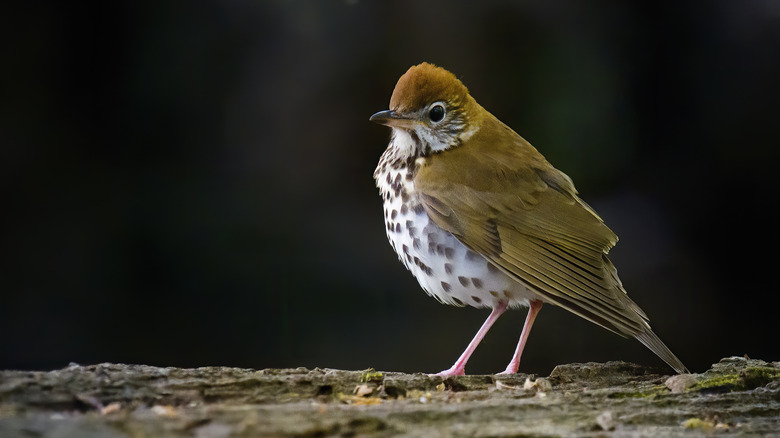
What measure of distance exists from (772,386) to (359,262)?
2.01 metres

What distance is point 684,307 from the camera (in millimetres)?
3828

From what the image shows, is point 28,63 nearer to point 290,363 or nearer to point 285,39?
point 285,39

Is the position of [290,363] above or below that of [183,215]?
below

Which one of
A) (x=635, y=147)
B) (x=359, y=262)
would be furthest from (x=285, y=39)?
(x=635, y=147)

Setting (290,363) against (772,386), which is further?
(290,363)

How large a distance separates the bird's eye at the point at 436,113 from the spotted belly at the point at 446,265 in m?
0.34

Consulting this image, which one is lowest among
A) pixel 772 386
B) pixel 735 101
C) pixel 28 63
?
pixel 772 386

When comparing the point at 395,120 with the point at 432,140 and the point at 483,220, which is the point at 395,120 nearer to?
the point at 432,140

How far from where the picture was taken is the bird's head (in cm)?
275

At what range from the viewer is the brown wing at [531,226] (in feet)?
7.88

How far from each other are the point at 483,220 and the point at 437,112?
18.6 inches

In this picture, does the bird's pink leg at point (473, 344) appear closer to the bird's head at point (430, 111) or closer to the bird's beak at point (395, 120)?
the bird's head at point (430, 111)

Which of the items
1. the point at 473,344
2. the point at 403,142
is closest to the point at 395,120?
the point at 403,142

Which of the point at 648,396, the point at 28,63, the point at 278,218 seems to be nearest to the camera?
the point at 648,396
